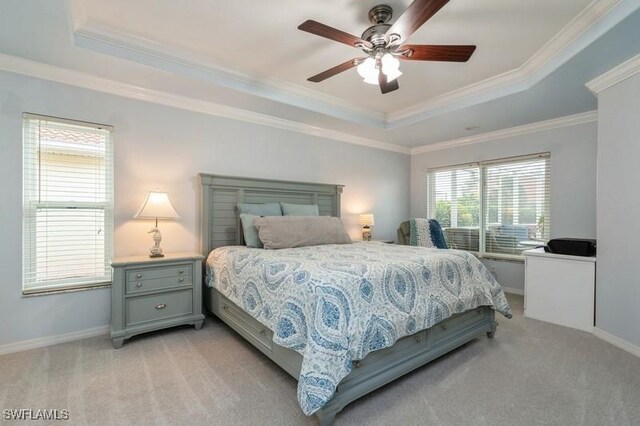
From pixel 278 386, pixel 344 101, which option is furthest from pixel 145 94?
pixel 278 386

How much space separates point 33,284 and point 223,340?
1.67m

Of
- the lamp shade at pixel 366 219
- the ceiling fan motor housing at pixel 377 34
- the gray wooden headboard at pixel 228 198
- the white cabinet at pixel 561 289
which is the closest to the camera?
the ceiling fan motor housing at pixel 377 34

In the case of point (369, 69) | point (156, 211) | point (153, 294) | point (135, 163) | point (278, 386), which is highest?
point (369, 69)

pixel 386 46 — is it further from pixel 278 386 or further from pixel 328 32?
pixel 278 386

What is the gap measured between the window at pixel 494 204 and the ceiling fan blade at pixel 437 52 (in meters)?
2.80

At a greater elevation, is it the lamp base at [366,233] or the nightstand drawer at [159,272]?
the lamp base at [366,233]

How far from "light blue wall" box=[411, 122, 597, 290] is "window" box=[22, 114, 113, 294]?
16.3 ft

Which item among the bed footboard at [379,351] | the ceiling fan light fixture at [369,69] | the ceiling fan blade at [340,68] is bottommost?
the bed footboard at [379,351]

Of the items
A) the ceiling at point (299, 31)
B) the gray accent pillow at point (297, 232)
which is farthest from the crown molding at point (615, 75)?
the gray accent pillow at point (297, 232)

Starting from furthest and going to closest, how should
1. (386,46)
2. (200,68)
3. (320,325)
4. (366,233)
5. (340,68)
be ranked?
(366,233), (200,68), (340,68), (386,46), (320,325)

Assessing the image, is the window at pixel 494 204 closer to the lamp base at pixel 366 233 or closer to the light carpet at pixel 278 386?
the lamp base at pixel 366 233

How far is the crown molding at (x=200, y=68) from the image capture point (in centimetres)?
238

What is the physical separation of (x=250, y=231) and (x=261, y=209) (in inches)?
16.6

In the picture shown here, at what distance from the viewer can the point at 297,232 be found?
3121 mm
